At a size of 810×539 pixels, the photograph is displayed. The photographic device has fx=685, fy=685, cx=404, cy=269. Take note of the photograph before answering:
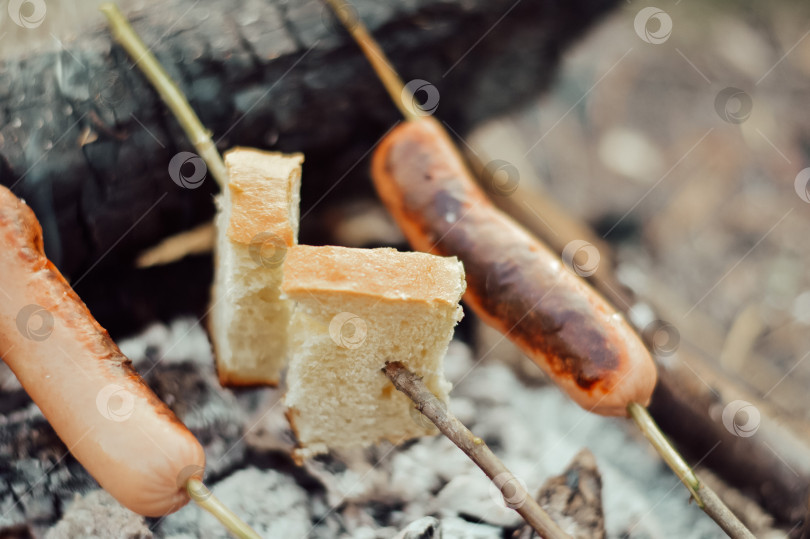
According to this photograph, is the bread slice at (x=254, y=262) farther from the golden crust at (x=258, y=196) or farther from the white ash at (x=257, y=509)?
the white ash at (x=257, y=509)

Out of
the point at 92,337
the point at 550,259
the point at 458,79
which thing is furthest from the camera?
the point at 458,79

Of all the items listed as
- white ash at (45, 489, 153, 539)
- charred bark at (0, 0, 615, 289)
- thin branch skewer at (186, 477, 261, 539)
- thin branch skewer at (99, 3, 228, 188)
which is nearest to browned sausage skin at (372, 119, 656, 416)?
charred bark at (0, 0, 615, 289)

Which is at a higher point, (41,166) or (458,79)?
(458,79)

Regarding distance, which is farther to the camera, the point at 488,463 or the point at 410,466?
the point at 410,466

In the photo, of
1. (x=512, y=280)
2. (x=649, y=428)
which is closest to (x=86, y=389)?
(x=512, y=280)

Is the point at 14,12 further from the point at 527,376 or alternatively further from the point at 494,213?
the point at 527,376

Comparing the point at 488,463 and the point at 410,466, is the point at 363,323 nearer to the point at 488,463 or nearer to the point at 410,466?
the point at 488,463

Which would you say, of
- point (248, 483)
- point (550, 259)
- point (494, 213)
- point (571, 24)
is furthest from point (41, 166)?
point (571, 24)
